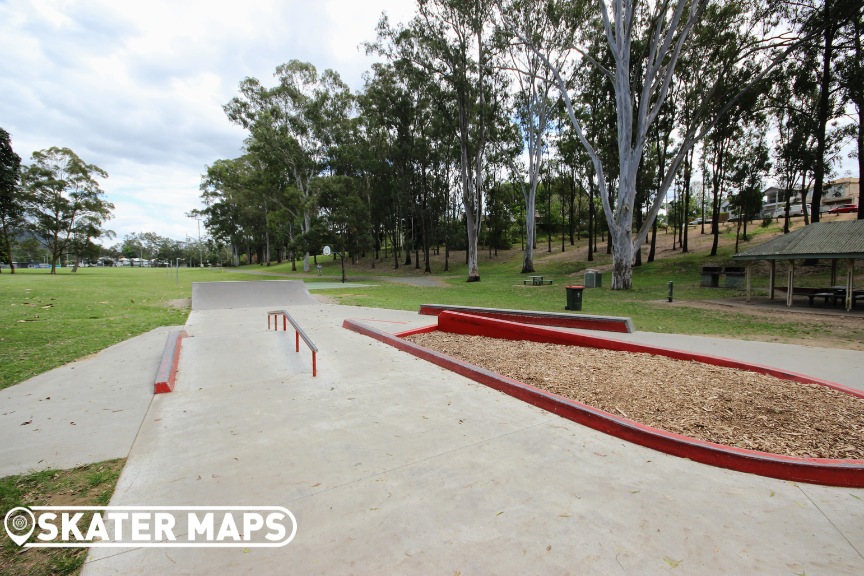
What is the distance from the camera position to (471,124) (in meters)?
29.2

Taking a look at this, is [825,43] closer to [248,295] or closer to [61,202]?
[248,295]

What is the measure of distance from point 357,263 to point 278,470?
1859 inches

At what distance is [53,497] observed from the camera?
2.73m

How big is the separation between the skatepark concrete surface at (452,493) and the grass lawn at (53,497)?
0.10m

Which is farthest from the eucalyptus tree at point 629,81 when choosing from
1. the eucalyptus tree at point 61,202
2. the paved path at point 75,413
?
the eucalyptus tree at point 61,202

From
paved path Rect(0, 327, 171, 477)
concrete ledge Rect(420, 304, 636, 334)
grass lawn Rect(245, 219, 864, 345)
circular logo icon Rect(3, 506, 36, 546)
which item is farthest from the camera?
grass lawn Rect(245, 219, 864, 345)

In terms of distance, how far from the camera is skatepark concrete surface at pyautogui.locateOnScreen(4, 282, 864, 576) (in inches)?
82.8

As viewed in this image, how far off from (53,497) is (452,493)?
2744 mm

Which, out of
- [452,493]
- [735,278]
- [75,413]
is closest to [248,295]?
[75,413]

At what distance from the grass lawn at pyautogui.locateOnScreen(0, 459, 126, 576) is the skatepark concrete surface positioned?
95 mm

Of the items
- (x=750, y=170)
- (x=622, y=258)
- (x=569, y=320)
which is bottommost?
(x=569, y=320)

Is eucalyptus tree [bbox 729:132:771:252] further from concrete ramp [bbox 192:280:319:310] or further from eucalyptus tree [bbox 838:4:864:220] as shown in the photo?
concrete ramp [bbox 192:280:319:310]

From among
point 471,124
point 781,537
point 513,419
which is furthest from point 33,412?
point 471,124

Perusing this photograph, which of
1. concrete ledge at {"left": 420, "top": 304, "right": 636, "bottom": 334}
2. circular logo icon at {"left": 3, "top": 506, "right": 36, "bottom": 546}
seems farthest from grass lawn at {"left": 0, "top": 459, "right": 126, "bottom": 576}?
concrete ledge at {"left": 420, "top": 304, "right": 636, "bottom": 334}
